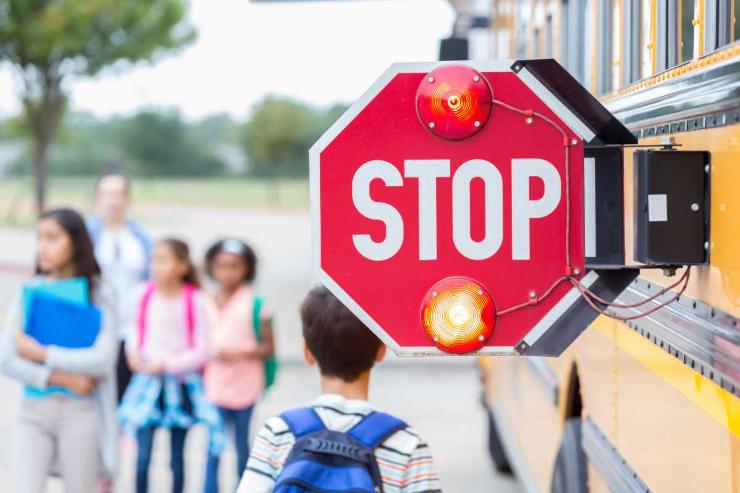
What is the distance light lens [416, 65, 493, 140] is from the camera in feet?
6.80

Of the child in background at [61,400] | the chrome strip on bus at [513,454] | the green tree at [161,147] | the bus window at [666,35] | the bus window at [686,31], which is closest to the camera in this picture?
the bus window at [686,31]

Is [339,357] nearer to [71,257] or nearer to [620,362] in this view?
[620,362]

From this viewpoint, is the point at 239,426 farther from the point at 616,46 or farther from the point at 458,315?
the point at 458,315

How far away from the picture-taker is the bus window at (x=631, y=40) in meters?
2.47

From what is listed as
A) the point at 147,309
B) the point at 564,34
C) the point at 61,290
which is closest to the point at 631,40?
the point at 564,34

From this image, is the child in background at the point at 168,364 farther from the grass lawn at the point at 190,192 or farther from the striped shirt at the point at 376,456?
the grass lawn at the point at 190,192

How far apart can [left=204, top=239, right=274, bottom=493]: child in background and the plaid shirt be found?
83 millimetres

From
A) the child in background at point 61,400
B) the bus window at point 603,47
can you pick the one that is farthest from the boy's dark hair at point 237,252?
the bus window at point 603,47

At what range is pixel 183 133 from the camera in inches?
2375

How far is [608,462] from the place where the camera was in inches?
111

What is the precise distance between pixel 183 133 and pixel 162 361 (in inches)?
2209

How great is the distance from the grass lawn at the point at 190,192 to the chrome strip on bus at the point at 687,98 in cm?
4345

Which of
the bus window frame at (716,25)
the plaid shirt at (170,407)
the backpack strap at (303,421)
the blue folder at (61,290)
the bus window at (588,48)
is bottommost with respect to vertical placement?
the plaid shirt at (170,407)

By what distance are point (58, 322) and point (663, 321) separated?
9.77 feet
